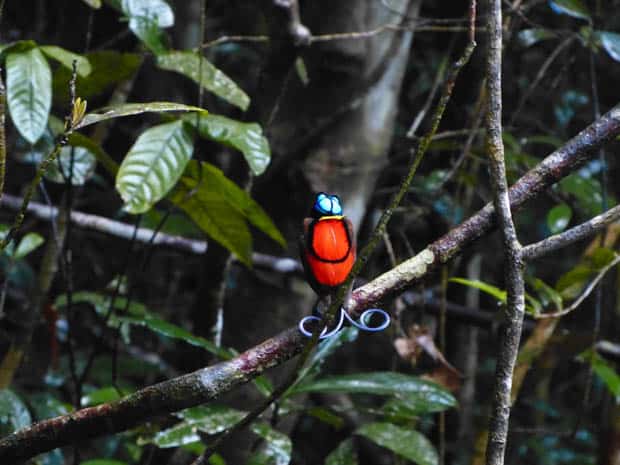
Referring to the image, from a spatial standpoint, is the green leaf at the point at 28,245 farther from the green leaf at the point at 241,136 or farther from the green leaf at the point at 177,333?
the green leaf at the point at 241,136

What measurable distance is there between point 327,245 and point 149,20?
0.84 meters

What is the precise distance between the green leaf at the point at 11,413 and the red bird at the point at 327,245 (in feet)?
3.02

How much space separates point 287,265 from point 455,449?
108cm

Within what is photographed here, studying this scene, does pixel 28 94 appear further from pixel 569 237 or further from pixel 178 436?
pixel 569 237

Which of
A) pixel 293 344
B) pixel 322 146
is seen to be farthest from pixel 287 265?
pixel 293 344

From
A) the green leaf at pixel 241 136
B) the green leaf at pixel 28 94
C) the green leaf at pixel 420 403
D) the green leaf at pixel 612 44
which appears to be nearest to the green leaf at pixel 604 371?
the green leaf at pixel 420 403

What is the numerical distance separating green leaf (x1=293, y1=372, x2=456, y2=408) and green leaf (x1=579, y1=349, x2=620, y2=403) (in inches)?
15.7

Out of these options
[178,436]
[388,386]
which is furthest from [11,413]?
[388,386]

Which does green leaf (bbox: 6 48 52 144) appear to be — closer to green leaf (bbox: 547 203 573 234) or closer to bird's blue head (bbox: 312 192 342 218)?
bird's blue head (bbox: 312 192 342 218)

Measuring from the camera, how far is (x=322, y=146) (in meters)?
2.00

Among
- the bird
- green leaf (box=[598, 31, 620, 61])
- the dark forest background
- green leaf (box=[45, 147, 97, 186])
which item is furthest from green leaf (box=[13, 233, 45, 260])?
green leaf (box=[598, 31, 620, 61])

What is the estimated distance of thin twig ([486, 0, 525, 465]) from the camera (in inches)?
38.8

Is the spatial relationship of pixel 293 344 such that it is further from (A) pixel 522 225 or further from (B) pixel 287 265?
(A) pixel 522 225

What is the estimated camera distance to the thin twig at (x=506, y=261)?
38.8 inches
